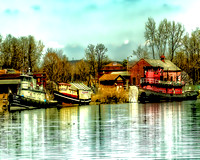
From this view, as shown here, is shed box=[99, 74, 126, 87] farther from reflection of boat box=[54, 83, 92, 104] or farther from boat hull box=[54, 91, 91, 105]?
boat hull box=[54, 91, 91, 105]

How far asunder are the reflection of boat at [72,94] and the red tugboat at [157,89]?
15.6 m

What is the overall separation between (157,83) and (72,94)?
27981 mm

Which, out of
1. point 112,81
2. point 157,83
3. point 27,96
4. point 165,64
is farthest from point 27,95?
point 112,81

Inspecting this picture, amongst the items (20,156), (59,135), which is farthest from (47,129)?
(20,156)

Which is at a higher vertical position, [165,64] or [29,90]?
[165,64]

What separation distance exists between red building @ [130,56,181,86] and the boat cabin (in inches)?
64.4

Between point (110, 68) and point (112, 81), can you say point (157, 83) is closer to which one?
point (112, 81)

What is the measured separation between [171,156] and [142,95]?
263 feet

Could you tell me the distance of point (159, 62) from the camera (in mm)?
122438

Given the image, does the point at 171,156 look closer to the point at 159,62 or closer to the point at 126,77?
the point at 159,62

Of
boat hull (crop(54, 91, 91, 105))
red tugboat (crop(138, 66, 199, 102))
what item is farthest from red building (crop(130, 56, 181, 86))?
boat hull (crop(54, 91, 91, 105))

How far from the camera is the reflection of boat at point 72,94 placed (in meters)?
89.1

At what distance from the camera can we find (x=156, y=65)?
4697 inches

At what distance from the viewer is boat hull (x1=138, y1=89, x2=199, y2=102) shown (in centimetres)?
10425
